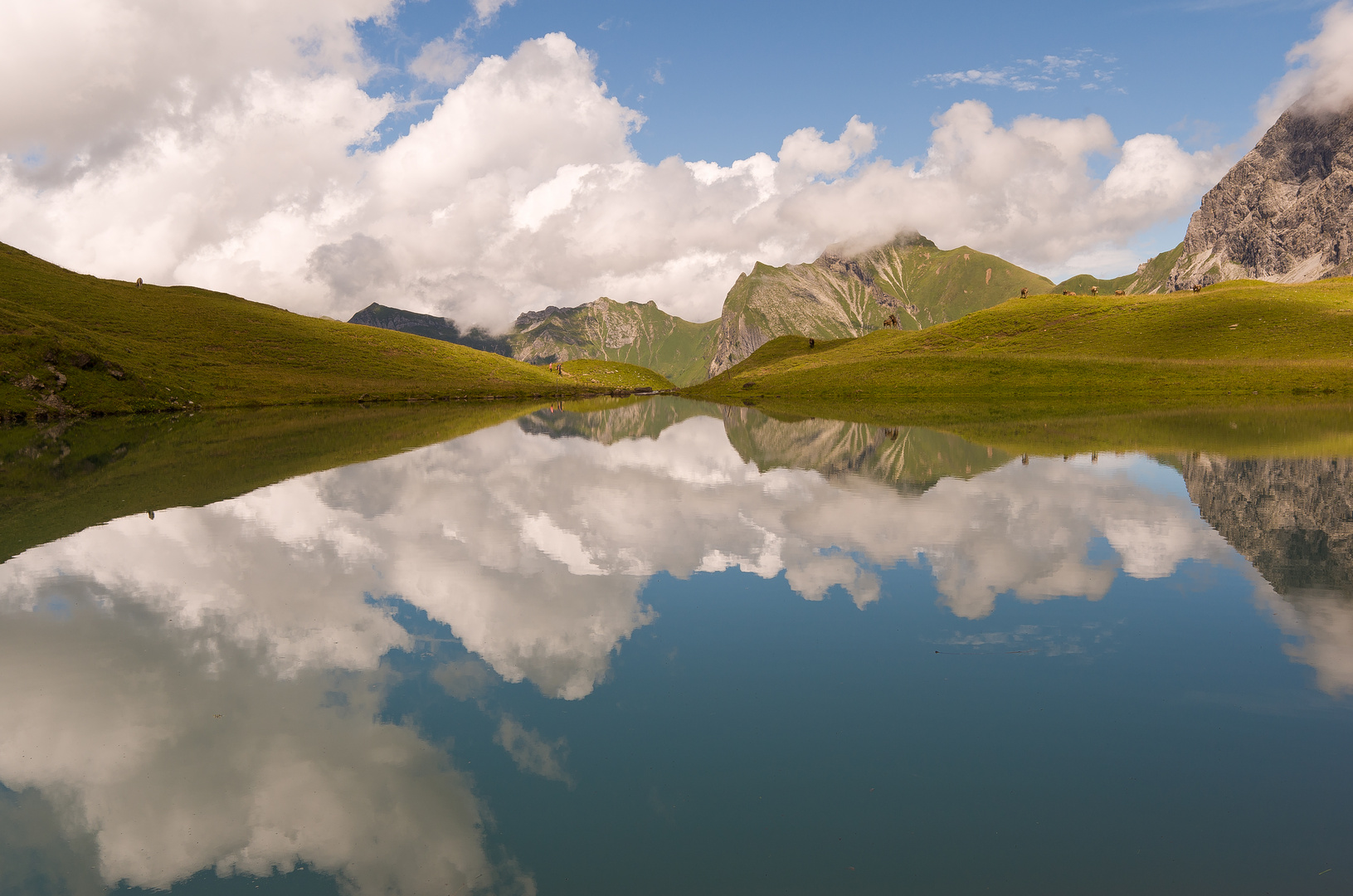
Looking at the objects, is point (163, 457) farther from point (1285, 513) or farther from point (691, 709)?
point (1285, 513)

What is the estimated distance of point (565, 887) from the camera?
8.97m

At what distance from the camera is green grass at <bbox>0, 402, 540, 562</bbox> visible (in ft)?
120

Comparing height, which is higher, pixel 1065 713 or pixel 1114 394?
pixel 1114 394

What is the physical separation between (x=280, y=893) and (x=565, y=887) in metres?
3.70

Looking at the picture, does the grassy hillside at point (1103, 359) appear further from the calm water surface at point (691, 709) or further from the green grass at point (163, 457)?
the calm water surface at point (691, 709)

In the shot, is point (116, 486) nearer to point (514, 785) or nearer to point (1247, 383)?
point (514, 785)

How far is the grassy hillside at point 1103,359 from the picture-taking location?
117062 millimetres

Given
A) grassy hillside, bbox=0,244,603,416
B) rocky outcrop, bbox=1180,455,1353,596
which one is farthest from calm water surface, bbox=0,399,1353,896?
grassy hillside, bbox=0,244,603,416

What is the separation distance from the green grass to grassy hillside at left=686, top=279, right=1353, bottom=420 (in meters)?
67.9

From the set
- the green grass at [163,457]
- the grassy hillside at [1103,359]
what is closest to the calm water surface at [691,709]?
the green grass at [163,457]

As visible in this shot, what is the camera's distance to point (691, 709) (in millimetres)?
13672

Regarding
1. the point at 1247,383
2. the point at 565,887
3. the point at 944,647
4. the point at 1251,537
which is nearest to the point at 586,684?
the point at 565,887

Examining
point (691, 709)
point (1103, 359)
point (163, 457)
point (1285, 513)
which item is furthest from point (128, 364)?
point (1103, 359)

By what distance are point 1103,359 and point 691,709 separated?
506ft
